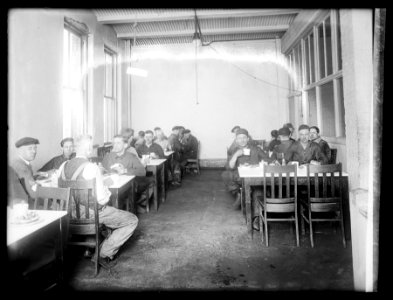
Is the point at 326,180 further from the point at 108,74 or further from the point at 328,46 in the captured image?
the point at 108,74

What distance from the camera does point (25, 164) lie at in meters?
3.17

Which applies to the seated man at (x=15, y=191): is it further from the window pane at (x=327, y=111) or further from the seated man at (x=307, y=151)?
the window pane at (x=327, y=111)

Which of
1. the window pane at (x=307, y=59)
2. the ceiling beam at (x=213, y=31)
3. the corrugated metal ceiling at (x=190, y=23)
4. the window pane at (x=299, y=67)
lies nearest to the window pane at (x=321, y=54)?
the window pane at (x=307, y=59)

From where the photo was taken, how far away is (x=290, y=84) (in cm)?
838

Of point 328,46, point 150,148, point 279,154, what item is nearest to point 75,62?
point 150,148

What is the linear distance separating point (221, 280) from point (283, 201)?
4.08ft

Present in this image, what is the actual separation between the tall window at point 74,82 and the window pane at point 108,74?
1.33 meters

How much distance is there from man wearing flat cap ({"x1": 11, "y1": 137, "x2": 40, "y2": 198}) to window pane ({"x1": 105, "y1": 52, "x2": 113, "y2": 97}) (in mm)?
4556

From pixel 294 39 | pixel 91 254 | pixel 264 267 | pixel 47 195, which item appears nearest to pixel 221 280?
pixel 264 267

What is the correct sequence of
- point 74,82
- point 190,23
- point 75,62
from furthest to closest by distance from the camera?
point 190,23 → point 75,62 → point 74,82

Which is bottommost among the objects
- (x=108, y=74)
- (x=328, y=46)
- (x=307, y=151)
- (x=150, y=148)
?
(x=307, y=151)

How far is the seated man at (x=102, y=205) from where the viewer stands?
274cm

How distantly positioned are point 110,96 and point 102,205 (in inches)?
216
